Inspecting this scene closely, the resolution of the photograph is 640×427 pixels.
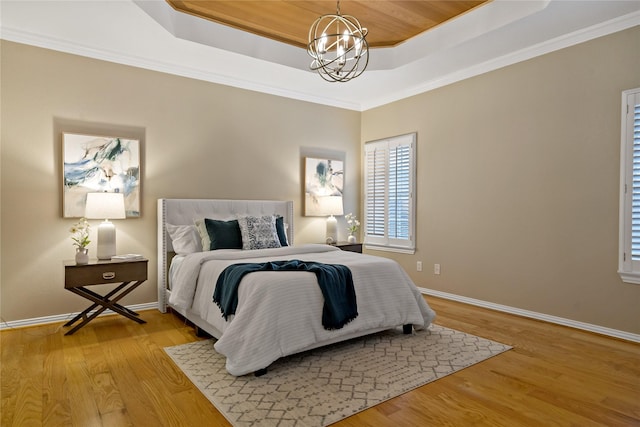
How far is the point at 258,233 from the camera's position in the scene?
429 centimetres

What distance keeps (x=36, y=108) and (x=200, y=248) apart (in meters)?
2.03

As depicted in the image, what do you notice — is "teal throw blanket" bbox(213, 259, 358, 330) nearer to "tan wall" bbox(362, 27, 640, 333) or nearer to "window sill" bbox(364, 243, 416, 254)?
"tan wall" bbox(362, 27, 640, 333)

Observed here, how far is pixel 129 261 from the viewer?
12.1 ft

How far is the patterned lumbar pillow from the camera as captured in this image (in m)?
4.21

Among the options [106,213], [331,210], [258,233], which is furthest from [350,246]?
[106,213]

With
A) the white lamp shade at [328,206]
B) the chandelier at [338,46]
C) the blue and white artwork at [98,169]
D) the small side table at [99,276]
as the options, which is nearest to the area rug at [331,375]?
the small side table at [99,276]

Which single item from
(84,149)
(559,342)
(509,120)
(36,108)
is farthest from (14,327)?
(509,120)

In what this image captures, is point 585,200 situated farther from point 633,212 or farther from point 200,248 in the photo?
point 200,248

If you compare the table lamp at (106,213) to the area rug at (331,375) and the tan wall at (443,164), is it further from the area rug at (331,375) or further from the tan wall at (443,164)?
the area rug at (331,375)

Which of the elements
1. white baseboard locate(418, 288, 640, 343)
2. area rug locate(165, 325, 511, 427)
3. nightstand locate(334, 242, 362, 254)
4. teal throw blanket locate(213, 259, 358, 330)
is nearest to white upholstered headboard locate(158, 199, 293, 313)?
nightstand locate(334, 242, 362, 254)

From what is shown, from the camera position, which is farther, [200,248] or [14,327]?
[200,248]

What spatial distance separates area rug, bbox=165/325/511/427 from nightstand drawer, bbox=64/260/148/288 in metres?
0.95

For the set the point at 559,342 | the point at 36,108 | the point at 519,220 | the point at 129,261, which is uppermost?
the point at 36,108

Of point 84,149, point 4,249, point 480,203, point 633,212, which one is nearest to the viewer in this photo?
point 633,212
